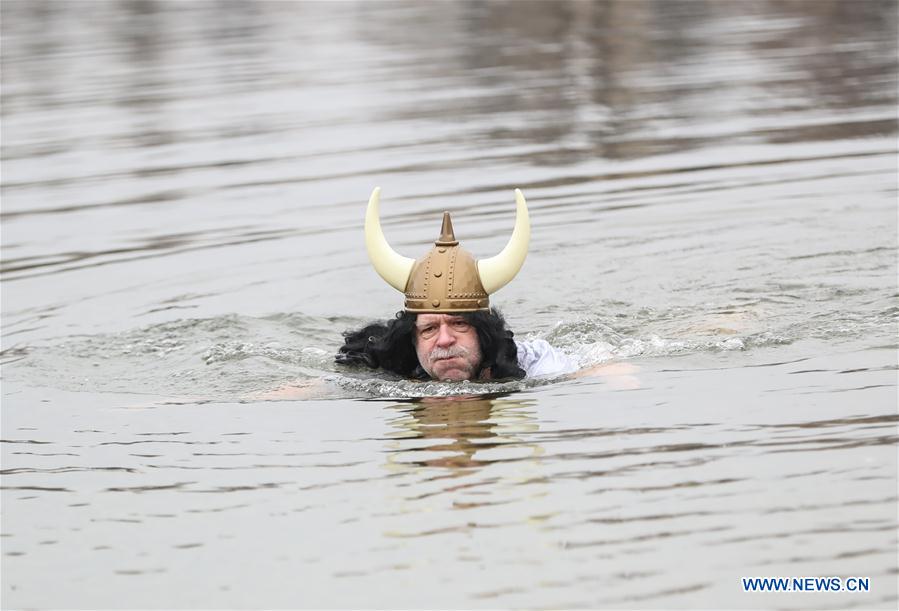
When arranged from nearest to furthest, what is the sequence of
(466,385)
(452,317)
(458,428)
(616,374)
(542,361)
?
(458,428) < (452,317) < (466,385) < (616,374) < (542,361)

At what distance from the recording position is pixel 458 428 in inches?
312

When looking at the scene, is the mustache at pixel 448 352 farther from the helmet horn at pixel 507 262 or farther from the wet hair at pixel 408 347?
the helmet horn at pixel 507 262

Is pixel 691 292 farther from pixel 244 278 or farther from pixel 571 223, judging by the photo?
pixel 244 278

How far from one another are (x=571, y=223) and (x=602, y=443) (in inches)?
247

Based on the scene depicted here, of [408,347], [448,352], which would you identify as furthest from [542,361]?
[408,347]

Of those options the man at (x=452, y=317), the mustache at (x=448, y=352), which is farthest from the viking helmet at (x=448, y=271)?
the mustache at (x=448, y=352)

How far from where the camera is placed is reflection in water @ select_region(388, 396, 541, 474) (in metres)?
7.39

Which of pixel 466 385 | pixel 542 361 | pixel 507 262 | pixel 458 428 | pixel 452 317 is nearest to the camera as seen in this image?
pixel 458 428

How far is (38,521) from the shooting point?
6.93 meters

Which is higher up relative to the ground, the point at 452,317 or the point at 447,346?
the point at 452,317

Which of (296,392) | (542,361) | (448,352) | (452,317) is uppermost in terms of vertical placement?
(452,317)

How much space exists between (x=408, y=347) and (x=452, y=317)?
2.11ft

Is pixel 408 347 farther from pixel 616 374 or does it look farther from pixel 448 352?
pixel 616 374

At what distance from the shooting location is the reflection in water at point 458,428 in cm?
739
